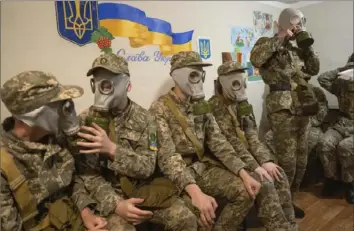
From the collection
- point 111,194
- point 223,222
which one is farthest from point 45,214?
point 223,222

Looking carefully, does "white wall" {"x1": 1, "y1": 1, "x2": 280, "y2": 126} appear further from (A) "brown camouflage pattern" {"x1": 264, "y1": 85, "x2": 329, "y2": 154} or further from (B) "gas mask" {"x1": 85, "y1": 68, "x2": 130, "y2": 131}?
(A) "brown camouflage pattern" {"x1": 264, "y1": 85, "x2": 329, "y2": 154}

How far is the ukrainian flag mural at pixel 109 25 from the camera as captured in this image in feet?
5.63

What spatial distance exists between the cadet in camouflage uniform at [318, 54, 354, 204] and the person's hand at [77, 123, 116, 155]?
1971 mm

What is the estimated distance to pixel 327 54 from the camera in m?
3.32

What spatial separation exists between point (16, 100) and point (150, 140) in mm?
664

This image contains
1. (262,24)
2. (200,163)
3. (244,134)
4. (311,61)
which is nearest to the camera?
(200,163)

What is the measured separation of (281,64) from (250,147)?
0.68m

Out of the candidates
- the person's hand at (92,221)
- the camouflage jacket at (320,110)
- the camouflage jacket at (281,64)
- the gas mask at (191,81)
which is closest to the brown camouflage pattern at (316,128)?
the camouflage jacket at (320,110)

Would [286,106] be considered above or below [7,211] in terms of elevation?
above

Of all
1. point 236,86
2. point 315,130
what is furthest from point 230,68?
point 315,130

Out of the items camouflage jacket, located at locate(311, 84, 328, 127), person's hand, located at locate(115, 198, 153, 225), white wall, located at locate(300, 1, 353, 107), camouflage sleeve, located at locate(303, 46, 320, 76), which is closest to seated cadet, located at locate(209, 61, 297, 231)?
camouflage sleeve, located at locate(303, 46, 320, 76)

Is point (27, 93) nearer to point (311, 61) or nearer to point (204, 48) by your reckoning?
point (204, 48)

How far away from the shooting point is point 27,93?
3.63ft

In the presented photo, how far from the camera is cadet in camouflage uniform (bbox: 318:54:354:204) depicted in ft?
8.02
